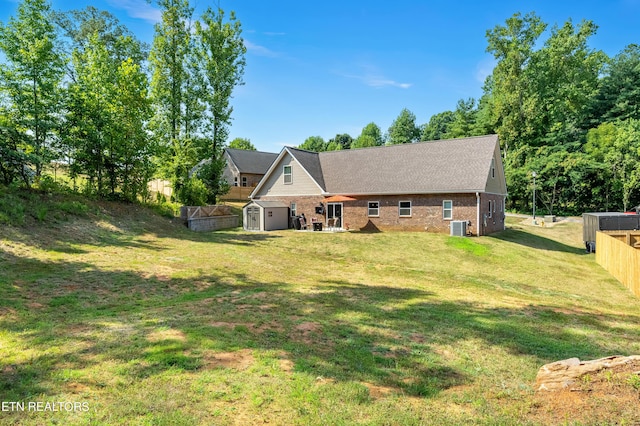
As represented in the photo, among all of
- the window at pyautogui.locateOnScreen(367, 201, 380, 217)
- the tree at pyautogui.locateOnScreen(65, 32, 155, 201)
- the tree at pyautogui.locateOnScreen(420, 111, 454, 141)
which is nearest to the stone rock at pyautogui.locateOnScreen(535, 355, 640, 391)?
the window at pyautogui.locateOnScreen(367, 201, 380, 217)

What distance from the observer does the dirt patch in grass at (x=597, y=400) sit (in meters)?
3.95

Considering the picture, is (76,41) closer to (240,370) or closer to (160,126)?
(160,126)

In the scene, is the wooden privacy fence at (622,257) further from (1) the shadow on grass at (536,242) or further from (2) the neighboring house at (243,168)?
(2) the neighboring house at (243,168)

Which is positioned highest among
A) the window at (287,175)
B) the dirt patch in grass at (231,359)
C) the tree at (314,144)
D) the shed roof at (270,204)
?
the tree at (314,144)

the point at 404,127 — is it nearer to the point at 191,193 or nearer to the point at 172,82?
the point at 172,82

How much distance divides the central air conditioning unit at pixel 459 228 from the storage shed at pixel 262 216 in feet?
42.9

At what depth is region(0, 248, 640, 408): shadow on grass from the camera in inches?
200

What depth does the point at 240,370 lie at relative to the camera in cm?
501

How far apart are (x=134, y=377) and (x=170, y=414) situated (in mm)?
1087

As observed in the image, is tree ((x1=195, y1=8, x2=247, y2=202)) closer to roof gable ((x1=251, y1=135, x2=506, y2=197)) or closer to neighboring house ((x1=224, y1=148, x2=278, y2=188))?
roof gable ((x1=251, y1=135, x2=506, y2=197))

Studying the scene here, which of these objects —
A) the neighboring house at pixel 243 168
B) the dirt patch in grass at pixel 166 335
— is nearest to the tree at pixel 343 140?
the neighboring house at pixel 243 168

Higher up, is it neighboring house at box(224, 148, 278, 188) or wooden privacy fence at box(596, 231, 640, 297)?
neighboring house at box(224, 148, 278, 188)

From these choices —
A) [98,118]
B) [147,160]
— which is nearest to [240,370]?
[98,118]

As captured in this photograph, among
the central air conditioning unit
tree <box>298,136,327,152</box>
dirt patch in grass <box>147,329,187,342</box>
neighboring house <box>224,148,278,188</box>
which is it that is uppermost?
tree <box>298,136,327,152</box>
